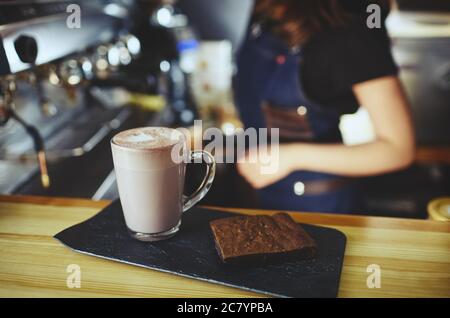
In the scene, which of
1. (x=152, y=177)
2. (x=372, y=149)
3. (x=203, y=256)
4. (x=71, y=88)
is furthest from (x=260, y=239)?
(x=71, y=88)

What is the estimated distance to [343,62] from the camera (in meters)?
1.42

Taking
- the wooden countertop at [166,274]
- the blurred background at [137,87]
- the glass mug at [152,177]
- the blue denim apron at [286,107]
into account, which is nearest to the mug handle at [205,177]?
the glass mug at [152,177]

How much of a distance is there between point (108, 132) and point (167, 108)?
70cm

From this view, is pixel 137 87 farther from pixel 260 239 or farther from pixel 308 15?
pixel 260 239

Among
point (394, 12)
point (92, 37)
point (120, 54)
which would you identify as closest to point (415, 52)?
point (394, 12)

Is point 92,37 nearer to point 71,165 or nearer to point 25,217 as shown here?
point 71,165

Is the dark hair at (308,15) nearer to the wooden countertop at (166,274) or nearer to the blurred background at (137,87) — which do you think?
the blurred background at (137,87)

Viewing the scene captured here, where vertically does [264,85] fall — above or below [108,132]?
above

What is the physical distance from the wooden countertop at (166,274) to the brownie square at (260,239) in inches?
2.7

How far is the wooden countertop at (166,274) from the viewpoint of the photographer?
745 millimetres

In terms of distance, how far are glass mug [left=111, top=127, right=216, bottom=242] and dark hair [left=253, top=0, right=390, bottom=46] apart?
0.80 m

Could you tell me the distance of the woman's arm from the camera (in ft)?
4.42

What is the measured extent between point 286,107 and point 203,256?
94 centimetres

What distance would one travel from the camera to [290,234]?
0.84 meters
